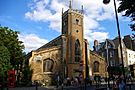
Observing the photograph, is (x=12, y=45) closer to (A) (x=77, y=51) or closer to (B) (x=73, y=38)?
(B) (x=73, y=38)

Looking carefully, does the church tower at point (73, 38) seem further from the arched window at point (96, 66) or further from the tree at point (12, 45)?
the tree at point (12, 45)

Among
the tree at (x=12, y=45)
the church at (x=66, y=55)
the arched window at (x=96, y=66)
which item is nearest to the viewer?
the tree at (x=12, y=45)

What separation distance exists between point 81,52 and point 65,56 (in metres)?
4.94

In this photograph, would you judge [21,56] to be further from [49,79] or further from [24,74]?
[49,79]

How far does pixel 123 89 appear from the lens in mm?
16938

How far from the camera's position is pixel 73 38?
55250mm

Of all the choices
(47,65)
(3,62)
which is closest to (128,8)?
(3,62)

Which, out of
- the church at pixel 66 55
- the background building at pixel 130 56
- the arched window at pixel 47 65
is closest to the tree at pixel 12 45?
the church at pixel 66 55

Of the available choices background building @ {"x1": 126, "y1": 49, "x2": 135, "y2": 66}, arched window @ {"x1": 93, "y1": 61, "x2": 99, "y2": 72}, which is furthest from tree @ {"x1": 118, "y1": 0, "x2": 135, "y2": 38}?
background building @ {"x1": 126, "y1": 49, "x2": 135, "y2": 66}

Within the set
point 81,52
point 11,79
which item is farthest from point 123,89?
point 81,52

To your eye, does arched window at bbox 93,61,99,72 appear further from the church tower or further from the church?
the church tower

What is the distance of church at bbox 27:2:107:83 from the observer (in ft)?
165

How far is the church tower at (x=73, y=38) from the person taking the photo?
175 feet

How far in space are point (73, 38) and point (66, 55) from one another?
Answer: 4.61 metres
